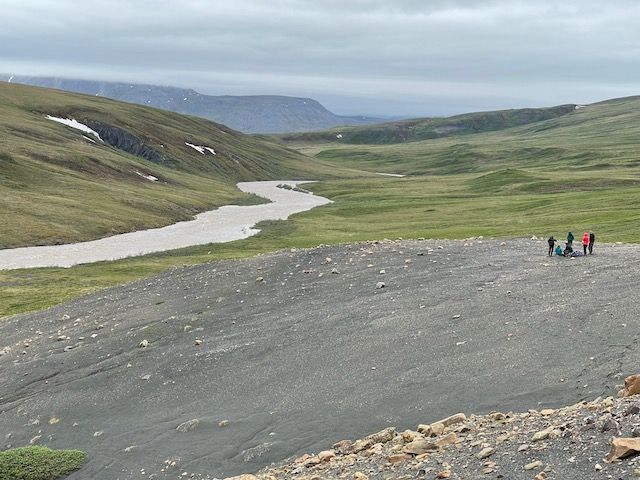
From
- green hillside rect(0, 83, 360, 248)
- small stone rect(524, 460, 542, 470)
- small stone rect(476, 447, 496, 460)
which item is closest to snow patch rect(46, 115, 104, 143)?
green hillside rect(0, 83, 360, 248)

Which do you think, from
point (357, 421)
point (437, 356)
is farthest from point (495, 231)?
point (357, 421)

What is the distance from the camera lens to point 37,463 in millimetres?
20719

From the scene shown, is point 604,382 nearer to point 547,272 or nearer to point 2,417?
point 547,272

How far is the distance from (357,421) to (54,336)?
836 inches

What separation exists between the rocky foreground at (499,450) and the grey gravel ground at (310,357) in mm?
1896

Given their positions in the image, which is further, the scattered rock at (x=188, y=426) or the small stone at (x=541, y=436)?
the scattered rock at (x=188, y=426)

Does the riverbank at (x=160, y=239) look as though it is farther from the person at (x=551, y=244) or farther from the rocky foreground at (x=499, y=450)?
the rocky foreground at (x=499, y=450)

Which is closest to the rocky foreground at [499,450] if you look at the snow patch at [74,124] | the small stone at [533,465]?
the small stone at [533,465]

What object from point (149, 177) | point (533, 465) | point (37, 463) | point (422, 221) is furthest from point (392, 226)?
point (533, 465)

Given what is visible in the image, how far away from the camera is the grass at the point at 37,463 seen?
66.5 ft

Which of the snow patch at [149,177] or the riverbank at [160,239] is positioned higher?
the snow patch at [149,177]

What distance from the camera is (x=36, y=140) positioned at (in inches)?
5812

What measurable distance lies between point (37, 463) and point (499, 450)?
14.3 meters

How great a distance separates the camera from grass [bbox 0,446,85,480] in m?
20.3
